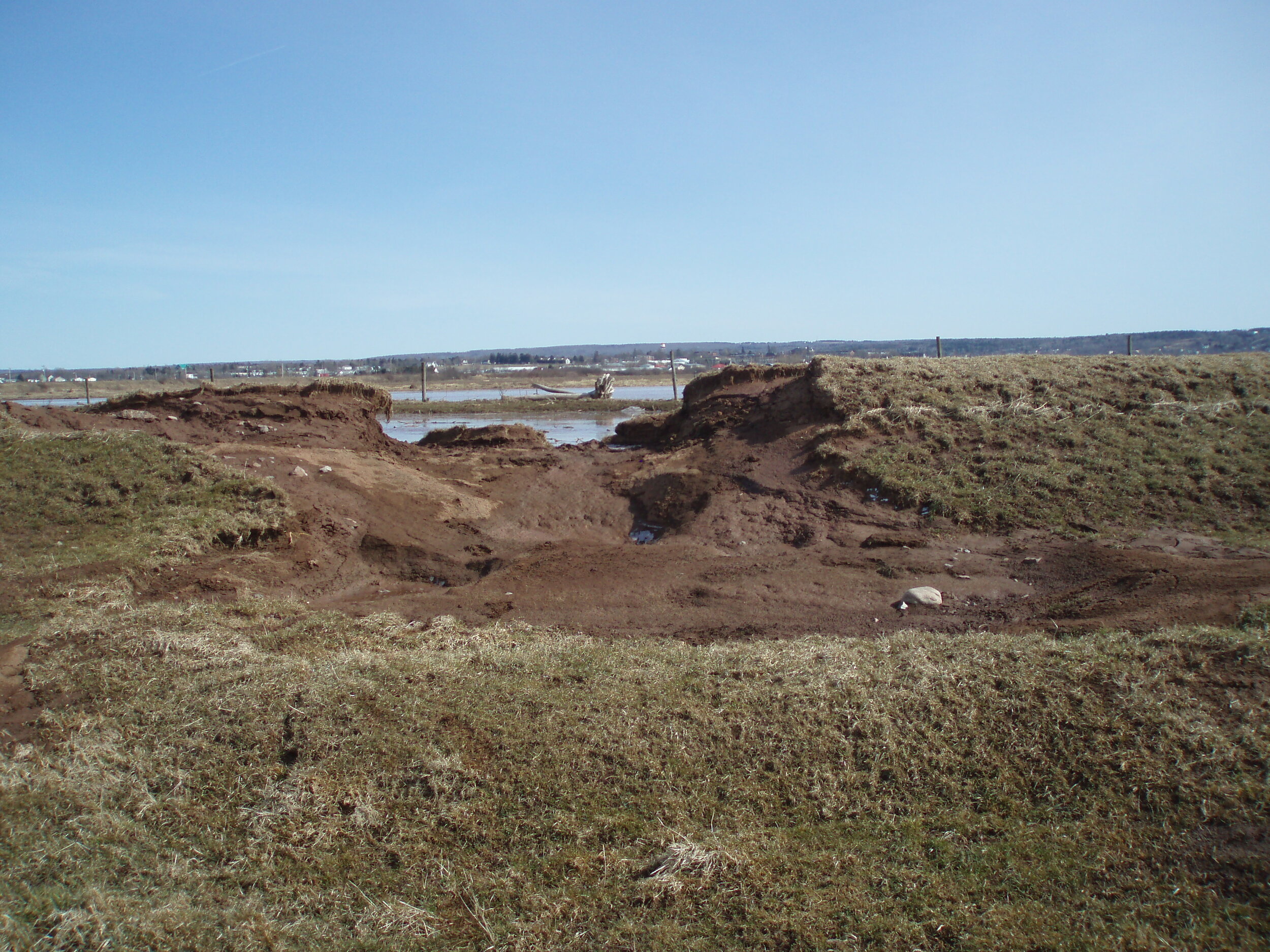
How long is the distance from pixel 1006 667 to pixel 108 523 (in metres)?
9.81

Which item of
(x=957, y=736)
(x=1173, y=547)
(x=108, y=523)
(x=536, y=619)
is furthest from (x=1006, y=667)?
(x=108, y=523)

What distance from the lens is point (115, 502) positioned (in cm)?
1001

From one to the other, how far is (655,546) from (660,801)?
5.98 meters

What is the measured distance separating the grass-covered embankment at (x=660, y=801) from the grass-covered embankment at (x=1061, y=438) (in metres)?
5.27

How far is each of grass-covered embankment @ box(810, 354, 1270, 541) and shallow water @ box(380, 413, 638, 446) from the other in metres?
11.0

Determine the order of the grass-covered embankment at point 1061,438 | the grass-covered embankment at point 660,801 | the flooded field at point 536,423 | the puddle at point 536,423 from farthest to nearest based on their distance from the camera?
1. the flooded field at point 536,423
2. the puddle at point 536,423
3. the grass-covered embankment at point 1061,438
4. the grass-covered embankment at point 660,801

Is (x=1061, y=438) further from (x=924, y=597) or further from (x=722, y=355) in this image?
(x=722, y=355)

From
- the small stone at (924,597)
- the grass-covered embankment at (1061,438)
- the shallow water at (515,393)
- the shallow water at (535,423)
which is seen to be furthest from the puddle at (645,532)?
the shallow water at (515,393)

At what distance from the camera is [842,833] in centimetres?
411

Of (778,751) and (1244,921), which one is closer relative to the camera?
(1244,921)

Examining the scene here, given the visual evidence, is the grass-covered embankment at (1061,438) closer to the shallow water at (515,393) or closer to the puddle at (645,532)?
the puddle at (645,532)

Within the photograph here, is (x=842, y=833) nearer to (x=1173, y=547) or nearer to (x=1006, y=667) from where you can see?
(x=1006, y=667)

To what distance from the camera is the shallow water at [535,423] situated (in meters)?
24.8

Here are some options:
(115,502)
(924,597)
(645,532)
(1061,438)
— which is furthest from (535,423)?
(924,597)
